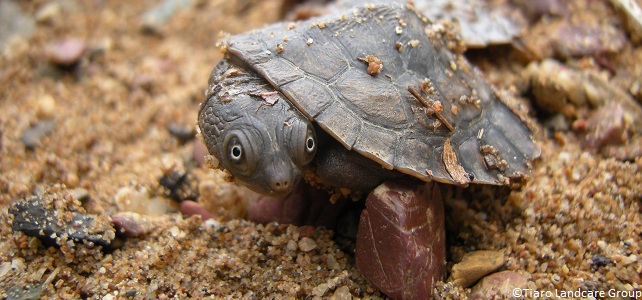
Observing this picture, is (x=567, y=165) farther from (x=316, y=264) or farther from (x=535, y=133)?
(x=316, y=264)

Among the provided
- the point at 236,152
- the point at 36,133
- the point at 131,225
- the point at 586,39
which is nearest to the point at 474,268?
the point at 236,152

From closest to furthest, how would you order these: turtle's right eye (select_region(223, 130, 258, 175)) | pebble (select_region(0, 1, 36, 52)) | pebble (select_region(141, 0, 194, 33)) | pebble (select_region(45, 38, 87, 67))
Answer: turtle's right eye (select_region(223, 130, 258, 175))
pebble (select_region(45, 38, 87, 67))
pebble (select_region(0, 1, 36, 52))
pebble (select_region(141, 0, 194, 33))

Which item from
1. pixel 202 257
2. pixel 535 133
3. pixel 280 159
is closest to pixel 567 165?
pixel 535 133

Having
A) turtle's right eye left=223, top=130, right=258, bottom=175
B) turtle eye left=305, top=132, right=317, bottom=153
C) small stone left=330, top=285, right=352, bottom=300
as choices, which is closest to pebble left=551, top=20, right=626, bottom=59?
turtle eye left=305, top=132, right=317, bottom=153

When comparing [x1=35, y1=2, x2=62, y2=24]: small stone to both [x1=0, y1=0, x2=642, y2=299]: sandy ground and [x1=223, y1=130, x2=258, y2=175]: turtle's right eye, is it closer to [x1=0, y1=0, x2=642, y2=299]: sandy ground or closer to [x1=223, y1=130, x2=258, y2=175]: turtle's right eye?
[x1=0, y1=0, x2=642, y2=299]: sandy ground

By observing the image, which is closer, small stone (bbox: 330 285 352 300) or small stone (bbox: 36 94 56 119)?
small stone (bbox: 330 285 352 300)

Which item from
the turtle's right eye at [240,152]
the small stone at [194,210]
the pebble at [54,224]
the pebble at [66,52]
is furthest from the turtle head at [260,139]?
the pebble at [66,52]

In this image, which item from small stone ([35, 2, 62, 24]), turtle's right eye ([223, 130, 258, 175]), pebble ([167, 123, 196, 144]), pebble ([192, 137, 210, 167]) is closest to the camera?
turtle's right eye ([223, 130, 258, 175])
